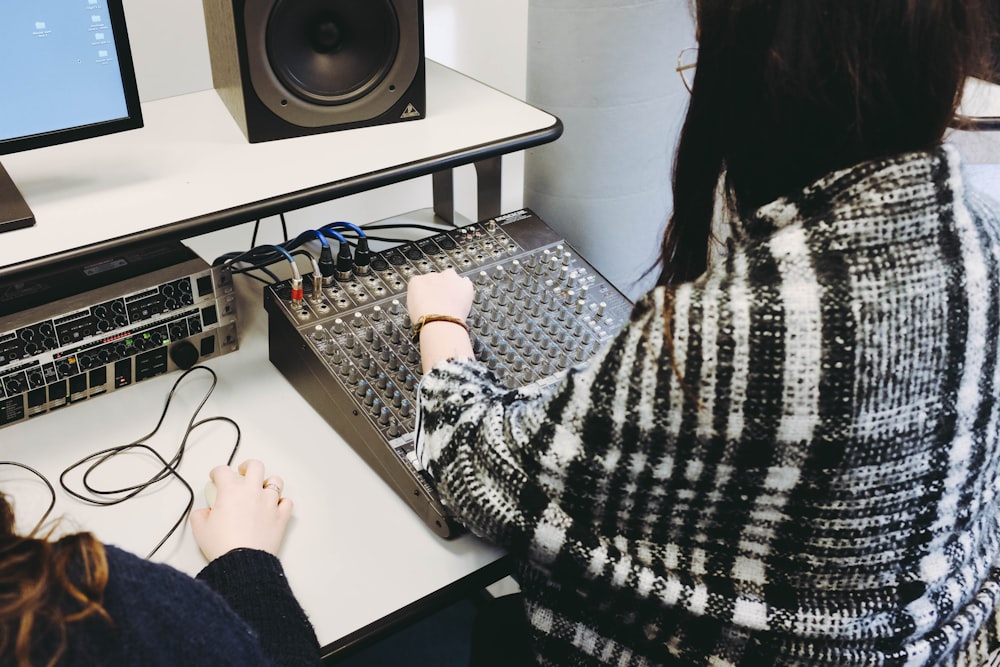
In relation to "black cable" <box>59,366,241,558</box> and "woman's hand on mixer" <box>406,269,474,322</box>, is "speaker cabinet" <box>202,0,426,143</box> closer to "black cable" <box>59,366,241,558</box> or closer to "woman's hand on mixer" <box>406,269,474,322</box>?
"woman's hand on mixer" <box>406,269,474,322</box>

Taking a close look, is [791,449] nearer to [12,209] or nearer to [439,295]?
[439,295]

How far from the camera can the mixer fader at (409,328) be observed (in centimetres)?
107

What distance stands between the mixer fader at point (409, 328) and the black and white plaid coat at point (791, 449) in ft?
0.63

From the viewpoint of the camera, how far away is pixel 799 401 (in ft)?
2.33

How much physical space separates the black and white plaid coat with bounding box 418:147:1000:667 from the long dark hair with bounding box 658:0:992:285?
4 cm

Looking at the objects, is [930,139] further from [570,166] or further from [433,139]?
[570,166]

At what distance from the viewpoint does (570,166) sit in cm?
150

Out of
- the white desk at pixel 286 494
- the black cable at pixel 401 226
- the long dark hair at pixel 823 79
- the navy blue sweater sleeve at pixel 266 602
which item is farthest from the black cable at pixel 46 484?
the long dark hair at pixel 823 79

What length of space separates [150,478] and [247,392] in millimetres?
186

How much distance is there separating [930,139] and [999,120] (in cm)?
80

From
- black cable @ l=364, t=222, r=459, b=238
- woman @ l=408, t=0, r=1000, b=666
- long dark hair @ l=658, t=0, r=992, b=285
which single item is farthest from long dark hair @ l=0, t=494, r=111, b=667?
black cable @ l=364, t=222, r=459, b=238

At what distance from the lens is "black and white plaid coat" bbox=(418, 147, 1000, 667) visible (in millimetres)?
716

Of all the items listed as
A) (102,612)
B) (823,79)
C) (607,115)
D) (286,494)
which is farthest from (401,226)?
(102,612)

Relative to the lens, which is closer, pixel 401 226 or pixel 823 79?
pixel 823 79
